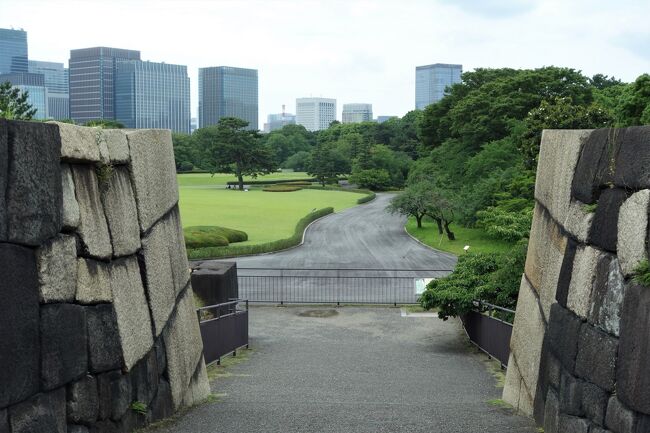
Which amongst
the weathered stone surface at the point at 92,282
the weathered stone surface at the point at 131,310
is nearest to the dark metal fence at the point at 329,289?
the weathered stone surface at the point at 131,310

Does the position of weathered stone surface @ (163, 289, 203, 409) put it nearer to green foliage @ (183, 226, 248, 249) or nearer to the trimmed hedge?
the trimmed hedge

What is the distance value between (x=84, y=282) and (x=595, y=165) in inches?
177

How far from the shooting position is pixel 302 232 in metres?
52.9

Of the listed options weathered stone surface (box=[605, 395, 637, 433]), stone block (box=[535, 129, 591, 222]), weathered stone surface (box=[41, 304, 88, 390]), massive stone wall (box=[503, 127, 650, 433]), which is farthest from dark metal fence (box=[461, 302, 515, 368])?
weathered stone surface (box=[41, 304, 88, 390])

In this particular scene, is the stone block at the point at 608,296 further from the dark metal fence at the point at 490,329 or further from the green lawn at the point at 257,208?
the green lawn at the point at 257,208

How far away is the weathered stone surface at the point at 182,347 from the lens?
910cm

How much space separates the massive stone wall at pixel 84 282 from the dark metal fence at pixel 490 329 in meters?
7.81

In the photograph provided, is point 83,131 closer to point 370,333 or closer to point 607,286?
point 607,286

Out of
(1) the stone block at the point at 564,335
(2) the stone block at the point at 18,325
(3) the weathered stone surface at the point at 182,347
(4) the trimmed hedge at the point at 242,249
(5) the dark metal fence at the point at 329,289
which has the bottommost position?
(5) the dark metal fence at the point at 329,289

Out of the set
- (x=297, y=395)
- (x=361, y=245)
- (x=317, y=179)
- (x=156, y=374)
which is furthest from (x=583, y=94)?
(x=317, y=179)

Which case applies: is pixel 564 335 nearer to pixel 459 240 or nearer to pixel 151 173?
pixel 151 173

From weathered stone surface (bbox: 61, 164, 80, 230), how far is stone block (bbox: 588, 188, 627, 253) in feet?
14.1

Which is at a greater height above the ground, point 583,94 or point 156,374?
point 583,94

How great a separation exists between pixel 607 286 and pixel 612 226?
484 millimetres
